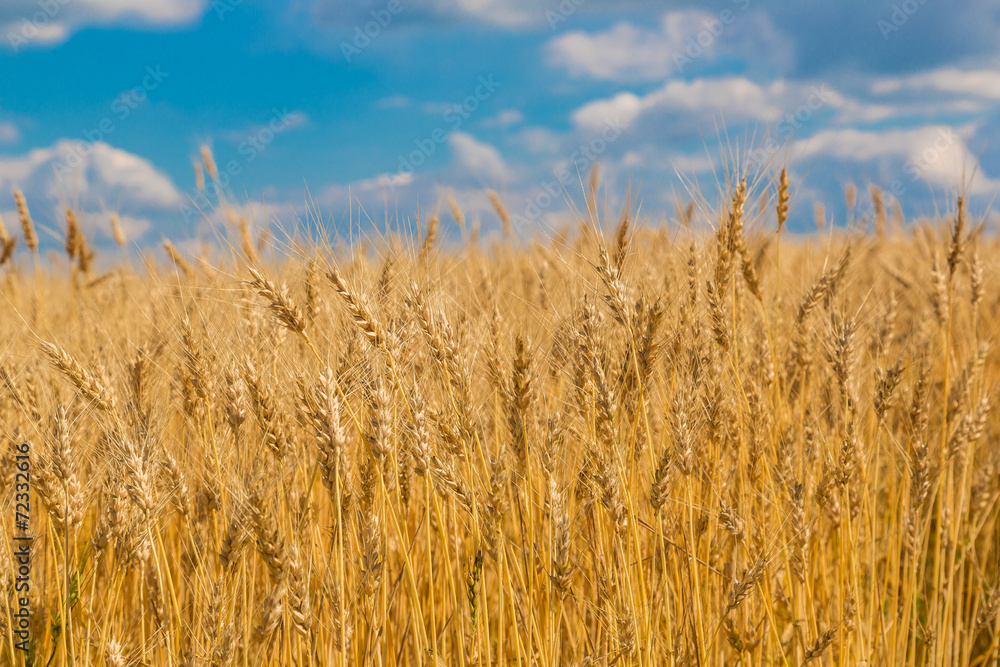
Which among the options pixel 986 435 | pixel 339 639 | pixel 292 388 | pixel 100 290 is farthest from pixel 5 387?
pixel 986 435

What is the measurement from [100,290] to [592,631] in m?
5.76

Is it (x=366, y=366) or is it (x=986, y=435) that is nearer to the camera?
(x=366, y=366)

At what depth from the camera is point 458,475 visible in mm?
1725

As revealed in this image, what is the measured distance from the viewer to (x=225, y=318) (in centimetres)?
263

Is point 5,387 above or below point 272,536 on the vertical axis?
above

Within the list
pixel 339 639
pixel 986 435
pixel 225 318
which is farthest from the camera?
pixel 986 435

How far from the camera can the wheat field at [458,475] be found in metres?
1.70

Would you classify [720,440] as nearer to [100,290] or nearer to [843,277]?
[843,277]

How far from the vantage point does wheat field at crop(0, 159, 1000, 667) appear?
1700mm

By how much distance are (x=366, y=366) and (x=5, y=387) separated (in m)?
1.39

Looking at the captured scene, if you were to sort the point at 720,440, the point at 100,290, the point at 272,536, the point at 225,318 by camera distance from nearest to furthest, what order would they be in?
the point at 272,536 → the point at 720,440 → the point at 225,318 → the point at 100,290

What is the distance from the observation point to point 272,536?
1.50m

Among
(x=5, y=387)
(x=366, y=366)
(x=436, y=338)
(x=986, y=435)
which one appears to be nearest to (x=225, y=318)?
(x=5, y=387)

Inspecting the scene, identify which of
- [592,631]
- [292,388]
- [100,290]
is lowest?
[592,631]
